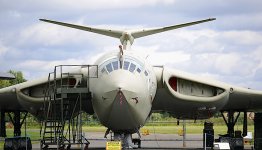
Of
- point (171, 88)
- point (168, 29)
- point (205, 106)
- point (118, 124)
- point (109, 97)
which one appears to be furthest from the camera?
point (168, 29)

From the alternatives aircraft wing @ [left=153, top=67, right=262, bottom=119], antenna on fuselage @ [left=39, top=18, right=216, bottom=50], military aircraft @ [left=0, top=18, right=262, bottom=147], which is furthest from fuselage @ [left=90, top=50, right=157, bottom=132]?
antenna on fuselage @ [left=39, top=18, right=216, bottom=50]

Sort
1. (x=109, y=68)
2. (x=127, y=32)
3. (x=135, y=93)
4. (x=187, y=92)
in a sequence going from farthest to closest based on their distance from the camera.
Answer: (x=127, y=32) < (x=187, y=92) < (x=109, y=68) < (x=135, y=93)

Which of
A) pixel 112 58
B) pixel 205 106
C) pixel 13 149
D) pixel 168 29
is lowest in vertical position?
pixel 13 149

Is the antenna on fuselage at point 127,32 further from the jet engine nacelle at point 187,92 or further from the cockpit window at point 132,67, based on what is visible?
the cockpit window at point 132,67

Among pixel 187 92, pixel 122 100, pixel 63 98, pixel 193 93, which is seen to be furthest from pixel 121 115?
pixel 193 93

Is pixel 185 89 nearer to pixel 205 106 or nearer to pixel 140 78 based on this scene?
pixel 205 106

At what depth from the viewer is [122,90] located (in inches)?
543

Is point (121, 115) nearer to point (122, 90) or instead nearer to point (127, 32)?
point (122, 90)

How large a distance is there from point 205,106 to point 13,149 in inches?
289

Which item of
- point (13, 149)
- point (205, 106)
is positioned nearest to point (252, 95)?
point (205, 106)

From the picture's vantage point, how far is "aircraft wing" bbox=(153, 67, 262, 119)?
18094 mm

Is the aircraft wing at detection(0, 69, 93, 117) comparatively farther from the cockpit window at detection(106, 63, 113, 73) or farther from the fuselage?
the cockpit window at detection(106, 63, 113, 73)

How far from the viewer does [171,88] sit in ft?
59.6

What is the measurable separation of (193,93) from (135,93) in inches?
208
